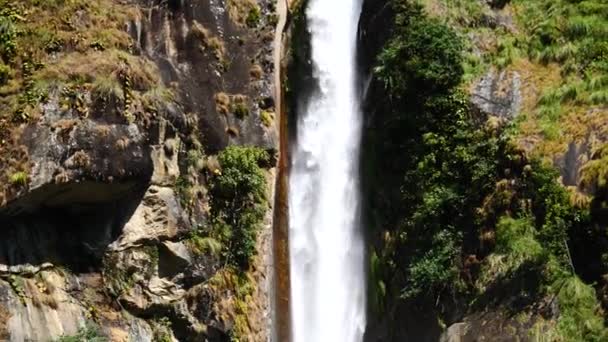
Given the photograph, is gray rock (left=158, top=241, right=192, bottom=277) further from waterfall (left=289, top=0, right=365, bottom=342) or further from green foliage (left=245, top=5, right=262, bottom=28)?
green foliage (left=245, top=5, right=262, bottom=28)

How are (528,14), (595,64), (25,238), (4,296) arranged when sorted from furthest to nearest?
1. (528,14)
2. (595,64)
3. (25,238)
4. (4,296)

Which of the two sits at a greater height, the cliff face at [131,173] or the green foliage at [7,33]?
the green foliage at [7,33]

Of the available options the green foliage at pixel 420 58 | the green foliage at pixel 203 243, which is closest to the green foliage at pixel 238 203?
the green foliage at pixel 203 243

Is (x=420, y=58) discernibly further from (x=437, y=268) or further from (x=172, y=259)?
(x=172, y=259)

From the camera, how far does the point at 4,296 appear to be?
15.2 meters

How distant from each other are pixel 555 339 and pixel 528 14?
844cm

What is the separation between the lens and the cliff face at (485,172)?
1652 centimetres

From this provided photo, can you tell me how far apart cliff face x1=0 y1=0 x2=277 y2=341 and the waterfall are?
130cm

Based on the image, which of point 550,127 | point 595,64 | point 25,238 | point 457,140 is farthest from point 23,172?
point 595,64

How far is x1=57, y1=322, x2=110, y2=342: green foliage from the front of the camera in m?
15.9

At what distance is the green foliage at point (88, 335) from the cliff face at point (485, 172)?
6514 millimetres

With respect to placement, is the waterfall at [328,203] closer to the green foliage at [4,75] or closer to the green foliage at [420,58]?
the green foliage at [420,58]

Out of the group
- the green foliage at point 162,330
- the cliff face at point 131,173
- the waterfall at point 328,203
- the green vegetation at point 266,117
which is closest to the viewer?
the cliff face at point 131,173

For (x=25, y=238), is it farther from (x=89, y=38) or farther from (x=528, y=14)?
(x=528, y=14)
